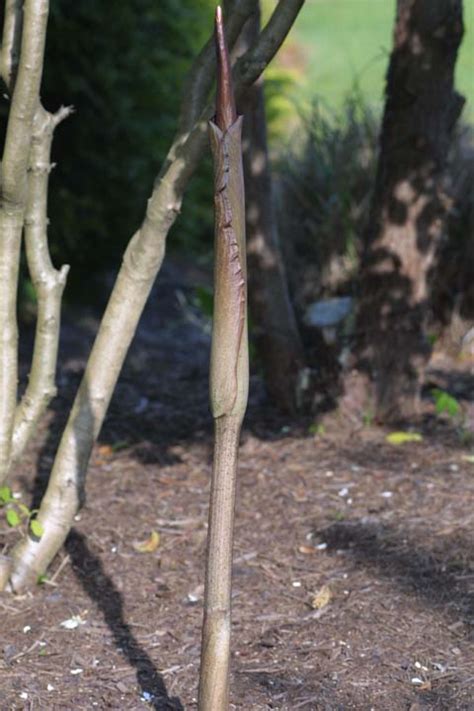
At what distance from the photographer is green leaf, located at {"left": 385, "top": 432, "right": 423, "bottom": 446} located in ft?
15.5

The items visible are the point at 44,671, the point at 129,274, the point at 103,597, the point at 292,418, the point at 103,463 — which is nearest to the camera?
the point at 44,671

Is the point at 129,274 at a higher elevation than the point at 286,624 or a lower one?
higher

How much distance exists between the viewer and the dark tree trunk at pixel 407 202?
4.54m

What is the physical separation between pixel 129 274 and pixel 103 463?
169cm

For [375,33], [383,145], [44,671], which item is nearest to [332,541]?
[44,671]

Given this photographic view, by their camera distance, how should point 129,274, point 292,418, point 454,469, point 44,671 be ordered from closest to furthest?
point 44,671 → point 129,274 → point 454,469 → point 292,418

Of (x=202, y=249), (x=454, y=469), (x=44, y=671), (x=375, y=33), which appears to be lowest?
(x=44, y=671)

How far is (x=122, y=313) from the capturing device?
3309 millimetres

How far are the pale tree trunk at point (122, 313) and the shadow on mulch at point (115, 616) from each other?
199 mm

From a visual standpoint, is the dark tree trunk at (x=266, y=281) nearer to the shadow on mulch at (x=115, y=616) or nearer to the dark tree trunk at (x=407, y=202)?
the dark tree trunk at (x=407, y=202)

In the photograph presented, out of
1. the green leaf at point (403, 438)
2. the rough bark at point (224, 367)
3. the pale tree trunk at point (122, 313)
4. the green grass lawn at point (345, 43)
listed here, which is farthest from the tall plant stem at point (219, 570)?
the green grass lawn at point (345, 43)

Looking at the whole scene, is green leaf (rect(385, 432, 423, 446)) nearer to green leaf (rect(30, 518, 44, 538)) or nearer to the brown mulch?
the brown mulch

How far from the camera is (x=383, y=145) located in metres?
4.70

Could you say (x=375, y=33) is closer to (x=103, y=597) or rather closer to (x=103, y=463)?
(x=103, y=463)
